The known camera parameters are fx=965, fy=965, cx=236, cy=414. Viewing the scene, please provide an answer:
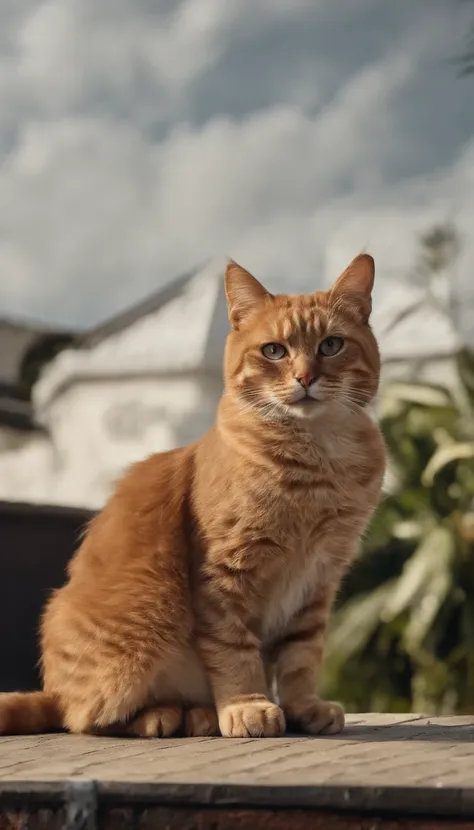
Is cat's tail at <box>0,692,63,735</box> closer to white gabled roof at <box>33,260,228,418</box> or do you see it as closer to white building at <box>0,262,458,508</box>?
white building at <box>0,262,458,508</box>

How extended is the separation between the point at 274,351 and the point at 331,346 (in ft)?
0.34

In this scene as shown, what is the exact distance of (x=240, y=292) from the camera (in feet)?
6.12

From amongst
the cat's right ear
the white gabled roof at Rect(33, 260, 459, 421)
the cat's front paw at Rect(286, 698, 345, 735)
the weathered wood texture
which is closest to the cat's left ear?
the cat's right ear

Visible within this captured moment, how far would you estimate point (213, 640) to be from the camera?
1.67m

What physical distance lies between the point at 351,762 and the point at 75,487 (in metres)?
3.69

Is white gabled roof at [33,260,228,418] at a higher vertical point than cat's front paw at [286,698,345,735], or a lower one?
higher

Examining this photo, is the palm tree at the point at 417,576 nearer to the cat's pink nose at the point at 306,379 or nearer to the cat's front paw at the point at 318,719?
the cat's front paw at the point at 318,719

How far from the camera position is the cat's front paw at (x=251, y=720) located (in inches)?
62.8

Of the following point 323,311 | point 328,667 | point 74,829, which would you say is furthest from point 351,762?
point 328,667

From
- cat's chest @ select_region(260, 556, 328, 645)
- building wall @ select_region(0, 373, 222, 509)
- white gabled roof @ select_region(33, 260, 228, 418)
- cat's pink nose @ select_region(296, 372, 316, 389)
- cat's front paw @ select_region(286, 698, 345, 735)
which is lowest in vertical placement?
cat's front paw @ select_region(286, 698, 345, 735)

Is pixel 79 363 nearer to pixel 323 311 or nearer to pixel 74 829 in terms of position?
pixel 323 311

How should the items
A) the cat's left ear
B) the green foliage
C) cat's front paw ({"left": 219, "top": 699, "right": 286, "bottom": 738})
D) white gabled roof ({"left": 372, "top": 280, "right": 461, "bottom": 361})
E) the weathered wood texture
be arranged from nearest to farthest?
the weathered wood texture, cat's front paw ({"left": 219, "top": 699, "right": 286, "bottom": 738}), the cat's left ear, the green foliage, white gabled roof ({"left": 372, "top": 280, "right": 461, "bottom": 361})

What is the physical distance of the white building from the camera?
4793mm

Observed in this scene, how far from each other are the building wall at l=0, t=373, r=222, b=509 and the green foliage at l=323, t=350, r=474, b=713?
1.10 meters
